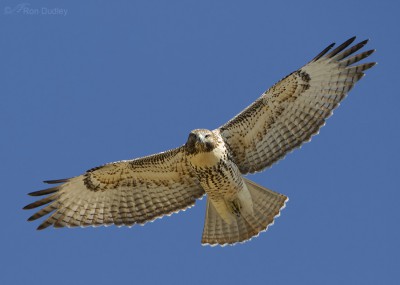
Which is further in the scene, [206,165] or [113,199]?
[113,199]

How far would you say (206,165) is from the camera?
545 inches

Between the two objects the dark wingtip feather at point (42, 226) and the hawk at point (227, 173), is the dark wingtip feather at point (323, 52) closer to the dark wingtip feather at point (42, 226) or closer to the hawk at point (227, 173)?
the hawk at point (227, 173)

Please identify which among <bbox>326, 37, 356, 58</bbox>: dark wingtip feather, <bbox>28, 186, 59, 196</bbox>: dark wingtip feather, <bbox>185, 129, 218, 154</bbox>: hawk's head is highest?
<bbox>326, 37, 356, 58</bbox>: dark wingtip feather

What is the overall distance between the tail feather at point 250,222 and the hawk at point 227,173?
0.6 inches

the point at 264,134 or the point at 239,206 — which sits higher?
the point at 264,134

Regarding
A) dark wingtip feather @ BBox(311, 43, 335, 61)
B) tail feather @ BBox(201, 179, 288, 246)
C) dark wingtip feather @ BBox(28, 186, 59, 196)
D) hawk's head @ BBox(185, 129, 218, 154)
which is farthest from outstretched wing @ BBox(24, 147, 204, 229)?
dark wingtip feather @ BBox(311, 43, 335, 61)

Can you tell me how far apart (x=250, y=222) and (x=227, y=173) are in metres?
1.07

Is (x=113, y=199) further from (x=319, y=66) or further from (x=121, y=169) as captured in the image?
(x=319, y=66)

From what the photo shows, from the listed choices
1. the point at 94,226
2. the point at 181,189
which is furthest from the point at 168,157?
the point at 94,226

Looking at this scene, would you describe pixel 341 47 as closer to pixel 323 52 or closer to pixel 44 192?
pixel 323 52

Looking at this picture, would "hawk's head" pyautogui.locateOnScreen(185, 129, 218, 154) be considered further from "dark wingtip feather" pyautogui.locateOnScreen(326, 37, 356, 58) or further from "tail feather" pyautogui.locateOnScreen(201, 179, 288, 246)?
"dark wingtip feather" pyautogui.locateOnScreen(326, 37, 356, 58)

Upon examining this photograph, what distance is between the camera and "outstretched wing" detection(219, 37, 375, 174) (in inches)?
563

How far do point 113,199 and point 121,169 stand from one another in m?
0.58

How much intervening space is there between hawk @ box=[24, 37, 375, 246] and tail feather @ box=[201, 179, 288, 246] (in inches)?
0.6
